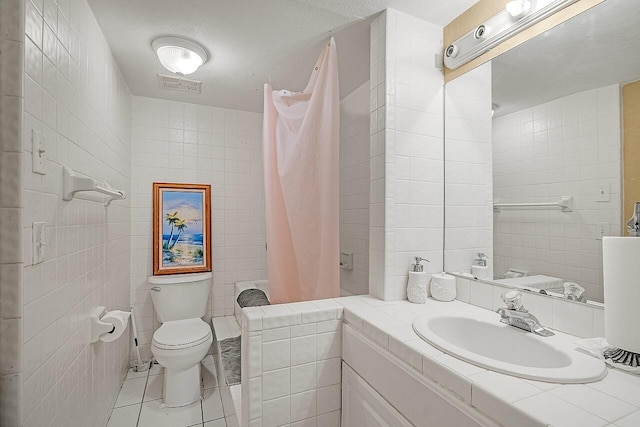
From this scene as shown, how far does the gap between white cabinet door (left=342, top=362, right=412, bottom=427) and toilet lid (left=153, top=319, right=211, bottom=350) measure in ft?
3.91

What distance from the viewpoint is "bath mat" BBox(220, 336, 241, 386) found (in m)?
1.72

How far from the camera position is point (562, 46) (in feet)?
3.73

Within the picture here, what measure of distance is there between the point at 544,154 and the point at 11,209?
1.81m

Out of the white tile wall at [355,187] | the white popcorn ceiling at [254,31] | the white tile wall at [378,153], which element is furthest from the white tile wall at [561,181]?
the white tile wall at [355,187]

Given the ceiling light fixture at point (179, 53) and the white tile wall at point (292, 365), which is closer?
the white tile wall at point (292, 365)

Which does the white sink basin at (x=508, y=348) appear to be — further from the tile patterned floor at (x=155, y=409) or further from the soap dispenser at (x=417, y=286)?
the tile patterned floor at (x=155, y=409)

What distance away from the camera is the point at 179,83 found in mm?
2246

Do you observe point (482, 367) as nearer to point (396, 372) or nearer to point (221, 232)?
point (396, 372)

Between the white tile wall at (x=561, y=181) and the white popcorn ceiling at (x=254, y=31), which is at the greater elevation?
the white popcorn ceiling at (x=254, y=31)

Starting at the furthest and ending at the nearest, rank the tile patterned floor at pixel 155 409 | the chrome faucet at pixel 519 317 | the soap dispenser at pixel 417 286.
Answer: the tile patterned floor at pixel 155 409 → the soap dispenser at pixel 417 286 → the chrome faucet at pixel 519 317

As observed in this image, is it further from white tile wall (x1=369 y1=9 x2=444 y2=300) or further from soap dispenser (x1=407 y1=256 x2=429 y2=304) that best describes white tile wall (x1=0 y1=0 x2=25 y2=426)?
soap dispenser (x1=407 y1=256 x2=429 y2=304)

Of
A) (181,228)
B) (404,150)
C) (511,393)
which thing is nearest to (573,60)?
(404,150)

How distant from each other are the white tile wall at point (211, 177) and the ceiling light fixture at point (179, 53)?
89cm

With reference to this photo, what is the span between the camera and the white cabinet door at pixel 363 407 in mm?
1001
